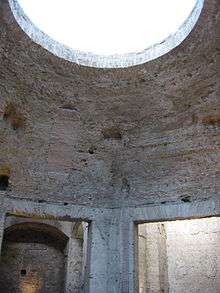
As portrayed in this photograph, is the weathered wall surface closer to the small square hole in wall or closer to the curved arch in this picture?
the curved arch

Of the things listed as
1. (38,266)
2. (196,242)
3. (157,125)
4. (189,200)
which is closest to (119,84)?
(157,125)

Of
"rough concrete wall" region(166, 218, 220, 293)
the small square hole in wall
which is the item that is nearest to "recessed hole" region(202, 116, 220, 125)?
"rough concrete wall" region(166, 218, 220, 293)

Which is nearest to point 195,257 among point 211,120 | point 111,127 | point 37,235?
point 211,120

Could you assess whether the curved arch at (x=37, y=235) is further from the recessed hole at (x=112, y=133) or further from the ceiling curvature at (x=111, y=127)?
the recessed hole at (x=112, y=133)

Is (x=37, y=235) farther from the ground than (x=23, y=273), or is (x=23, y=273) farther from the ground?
(x=37, y=235)

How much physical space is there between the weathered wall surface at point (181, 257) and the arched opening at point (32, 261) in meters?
3.33

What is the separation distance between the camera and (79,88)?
366 inches

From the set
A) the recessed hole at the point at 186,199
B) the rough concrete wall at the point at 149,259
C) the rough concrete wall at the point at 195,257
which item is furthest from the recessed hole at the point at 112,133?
the rough concrete wall at the point at 195,257

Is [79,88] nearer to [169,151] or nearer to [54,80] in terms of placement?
[54,80]

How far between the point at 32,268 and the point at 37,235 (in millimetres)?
1258

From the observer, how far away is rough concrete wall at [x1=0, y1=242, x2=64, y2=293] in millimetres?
13656

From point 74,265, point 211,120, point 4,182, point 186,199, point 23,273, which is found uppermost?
point 211,120

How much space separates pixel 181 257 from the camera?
11727 millimetres

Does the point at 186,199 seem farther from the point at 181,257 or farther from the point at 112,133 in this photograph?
the point at 181,257
